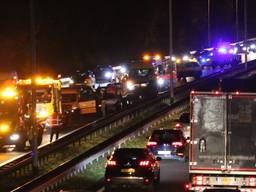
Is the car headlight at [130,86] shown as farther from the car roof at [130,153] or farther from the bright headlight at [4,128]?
the car roof at [130,153]

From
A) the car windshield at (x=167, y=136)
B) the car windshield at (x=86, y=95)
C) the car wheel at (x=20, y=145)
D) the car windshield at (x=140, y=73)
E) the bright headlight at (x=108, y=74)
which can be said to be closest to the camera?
the car windshield at (x=167, y=136)

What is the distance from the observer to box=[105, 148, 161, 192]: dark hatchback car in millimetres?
22750

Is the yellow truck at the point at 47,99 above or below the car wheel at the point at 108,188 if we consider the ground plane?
above

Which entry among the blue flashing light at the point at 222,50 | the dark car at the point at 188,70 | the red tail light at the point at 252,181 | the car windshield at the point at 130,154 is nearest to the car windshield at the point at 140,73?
the dark car at the point at 188,70

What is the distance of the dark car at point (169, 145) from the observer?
102ft

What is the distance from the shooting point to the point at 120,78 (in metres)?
55.0

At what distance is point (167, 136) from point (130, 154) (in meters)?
8.47

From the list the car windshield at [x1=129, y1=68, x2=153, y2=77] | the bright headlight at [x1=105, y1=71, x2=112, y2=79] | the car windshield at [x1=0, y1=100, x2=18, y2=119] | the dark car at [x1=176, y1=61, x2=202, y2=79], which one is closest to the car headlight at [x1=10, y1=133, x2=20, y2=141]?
the car windshield at [x1=0, y1=100, x2=18, y2=119]

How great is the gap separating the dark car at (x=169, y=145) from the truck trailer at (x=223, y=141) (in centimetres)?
1178

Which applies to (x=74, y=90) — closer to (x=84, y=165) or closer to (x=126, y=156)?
(x=84, y=165)

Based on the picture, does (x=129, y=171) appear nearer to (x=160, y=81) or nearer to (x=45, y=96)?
(x=45, y=96)

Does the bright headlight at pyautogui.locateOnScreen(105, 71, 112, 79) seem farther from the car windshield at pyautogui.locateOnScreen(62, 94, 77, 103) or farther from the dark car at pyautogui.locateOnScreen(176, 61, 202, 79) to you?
the car windshield at pyautogui.locateOnScreen(62, 94, 77, 103)

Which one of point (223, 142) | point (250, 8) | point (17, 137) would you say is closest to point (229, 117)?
point (223, 142)

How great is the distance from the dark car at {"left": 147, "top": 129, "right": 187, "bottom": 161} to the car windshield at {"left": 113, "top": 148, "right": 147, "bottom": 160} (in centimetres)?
733
